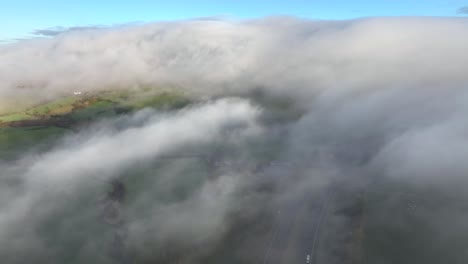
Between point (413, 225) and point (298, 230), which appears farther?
point (413, 225)

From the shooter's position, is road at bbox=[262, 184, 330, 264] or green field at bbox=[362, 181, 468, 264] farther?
road at bbox=[262, 184, 330, 264]

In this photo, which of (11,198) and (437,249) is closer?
(437,249)

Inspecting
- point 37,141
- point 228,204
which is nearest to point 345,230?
point 228,204

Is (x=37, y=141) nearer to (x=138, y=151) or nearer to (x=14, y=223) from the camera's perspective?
(x=138, y=151)

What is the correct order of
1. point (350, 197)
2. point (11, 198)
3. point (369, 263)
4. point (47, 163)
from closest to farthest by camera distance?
point (369, 263) < point (350, 197) < point (11, 198) < point (47, 163)

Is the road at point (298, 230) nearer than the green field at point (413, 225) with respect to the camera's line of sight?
No

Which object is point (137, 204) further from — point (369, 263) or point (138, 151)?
point (369, 263)

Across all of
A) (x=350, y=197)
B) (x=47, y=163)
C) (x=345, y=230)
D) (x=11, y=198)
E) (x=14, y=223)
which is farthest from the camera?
(x=47, y=163)

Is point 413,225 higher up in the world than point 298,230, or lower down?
higher up

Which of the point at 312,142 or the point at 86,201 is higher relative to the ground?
the point at 312,142
